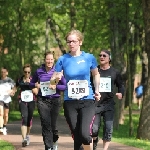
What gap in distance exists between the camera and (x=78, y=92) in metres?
8.67

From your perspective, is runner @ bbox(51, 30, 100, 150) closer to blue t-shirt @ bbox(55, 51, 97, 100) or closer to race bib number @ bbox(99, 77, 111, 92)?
blue t-shirt @ bbox(55, 51, 97, 100)

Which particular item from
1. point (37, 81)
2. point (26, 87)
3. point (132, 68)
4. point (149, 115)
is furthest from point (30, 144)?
point (132, 68)

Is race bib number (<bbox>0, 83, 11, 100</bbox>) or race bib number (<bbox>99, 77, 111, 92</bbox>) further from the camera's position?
race bib number (<bbox>0, 83, 11, 100</bbox>)

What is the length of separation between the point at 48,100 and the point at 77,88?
8.49ft

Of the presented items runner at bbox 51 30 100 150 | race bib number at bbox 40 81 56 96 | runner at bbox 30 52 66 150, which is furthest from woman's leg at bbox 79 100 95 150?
race bib number at bbox 40 81 56 96

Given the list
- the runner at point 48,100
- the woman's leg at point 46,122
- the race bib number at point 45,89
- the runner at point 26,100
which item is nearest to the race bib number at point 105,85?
the runner at point 48,100

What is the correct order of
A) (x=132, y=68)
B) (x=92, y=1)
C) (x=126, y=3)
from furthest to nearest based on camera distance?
1. (x=132, y=68)
2. (x=92, y=1)
3. (x=126, y=3)

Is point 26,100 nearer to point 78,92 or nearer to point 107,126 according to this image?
point 107,126

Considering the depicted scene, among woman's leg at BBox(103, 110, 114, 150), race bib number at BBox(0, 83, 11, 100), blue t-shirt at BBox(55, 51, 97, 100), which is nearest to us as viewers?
blue t-shirt at BBox(55, 51, 97, 100)

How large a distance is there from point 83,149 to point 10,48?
29954 millimetres

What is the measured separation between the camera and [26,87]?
14719mm

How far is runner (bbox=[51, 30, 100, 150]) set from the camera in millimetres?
8555

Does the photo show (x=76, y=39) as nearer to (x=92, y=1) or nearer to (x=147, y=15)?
(x=147, y=15)

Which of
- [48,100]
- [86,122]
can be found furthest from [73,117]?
[48,100]
